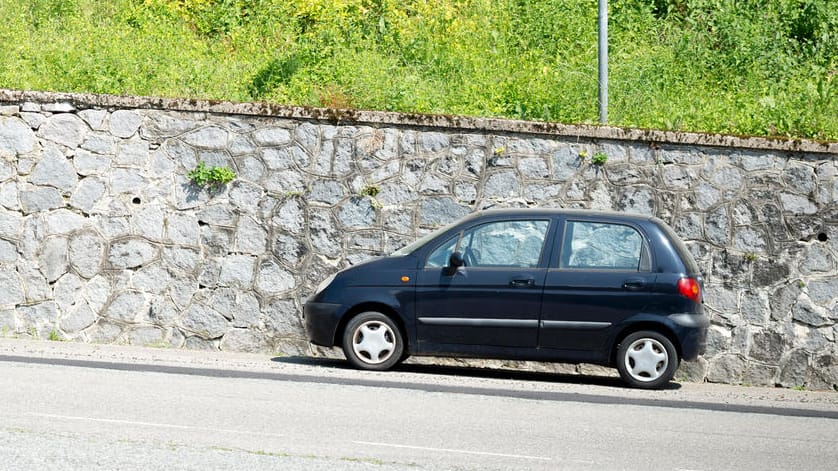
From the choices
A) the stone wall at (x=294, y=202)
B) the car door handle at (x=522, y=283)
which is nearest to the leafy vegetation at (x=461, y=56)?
the stone wall at (x=294, y=202)

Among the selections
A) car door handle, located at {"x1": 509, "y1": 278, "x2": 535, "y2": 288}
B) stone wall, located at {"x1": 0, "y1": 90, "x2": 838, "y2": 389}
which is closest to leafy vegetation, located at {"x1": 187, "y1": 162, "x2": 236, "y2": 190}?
stone wall, located at {"x1": 0, "y1": 90, "x2": 838, "y2": 389}

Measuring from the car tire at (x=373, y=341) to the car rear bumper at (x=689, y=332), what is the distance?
283 cm

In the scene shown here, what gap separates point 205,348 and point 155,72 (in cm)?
450

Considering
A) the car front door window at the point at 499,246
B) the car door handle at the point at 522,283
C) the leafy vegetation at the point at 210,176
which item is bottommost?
the car door handle at the point at 522,283

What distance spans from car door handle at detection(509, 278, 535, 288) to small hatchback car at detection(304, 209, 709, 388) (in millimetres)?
10

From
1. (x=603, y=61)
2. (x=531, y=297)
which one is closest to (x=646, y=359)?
(x=531, y=297)

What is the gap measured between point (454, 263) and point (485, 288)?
41 cm

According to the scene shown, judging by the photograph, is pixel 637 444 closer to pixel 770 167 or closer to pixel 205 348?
pixel 770 167

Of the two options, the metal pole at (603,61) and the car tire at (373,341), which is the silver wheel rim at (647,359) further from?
the metal pole at (603,61)

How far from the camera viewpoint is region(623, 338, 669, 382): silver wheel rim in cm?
1188

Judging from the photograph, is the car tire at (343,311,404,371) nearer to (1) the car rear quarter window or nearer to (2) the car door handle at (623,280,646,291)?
(2) the car door handle at (623,280,646,291)

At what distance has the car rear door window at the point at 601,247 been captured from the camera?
39.6 feet

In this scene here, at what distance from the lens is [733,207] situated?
45.7 ft

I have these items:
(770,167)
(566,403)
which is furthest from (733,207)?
(566,403)
